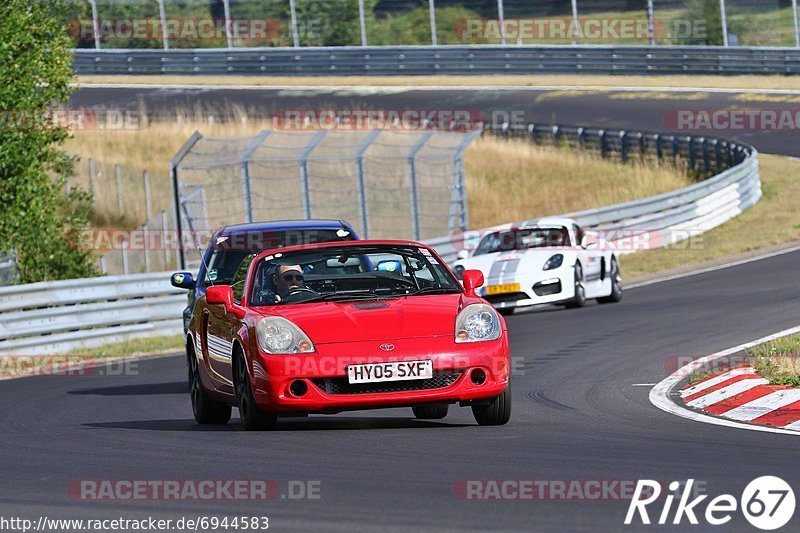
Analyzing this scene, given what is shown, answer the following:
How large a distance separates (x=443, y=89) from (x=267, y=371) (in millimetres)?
39391

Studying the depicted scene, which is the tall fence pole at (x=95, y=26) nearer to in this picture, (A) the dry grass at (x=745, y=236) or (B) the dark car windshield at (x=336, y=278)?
(A) the dry grass at (x=745, y=236)

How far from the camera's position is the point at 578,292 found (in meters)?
20.3

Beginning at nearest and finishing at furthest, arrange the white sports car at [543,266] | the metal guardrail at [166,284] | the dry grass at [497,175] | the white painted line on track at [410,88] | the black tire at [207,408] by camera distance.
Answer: the black tire at [207,408] → the metal guardrail at [166,284] → the white sports car at [543,266] → the dry grass at [497,175] → the white painted line on track at [410,88]

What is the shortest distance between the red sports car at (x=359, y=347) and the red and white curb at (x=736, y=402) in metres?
1.44

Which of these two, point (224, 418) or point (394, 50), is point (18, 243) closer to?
point (224, 418)

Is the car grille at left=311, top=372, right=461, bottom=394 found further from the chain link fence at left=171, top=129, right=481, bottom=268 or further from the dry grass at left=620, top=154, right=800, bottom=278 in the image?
the dry grass at left=620, top=154, right=800, bottom=278

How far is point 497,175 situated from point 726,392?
26.8 meters

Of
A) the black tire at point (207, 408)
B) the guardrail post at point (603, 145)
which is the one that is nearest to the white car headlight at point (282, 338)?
the black tire at point (207, 408)

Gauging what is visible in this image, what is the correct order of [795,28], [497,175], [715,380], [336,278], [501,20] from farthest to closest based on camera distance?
[501,20] < [795,28] < [497,175] < [715,380] < [336,278]

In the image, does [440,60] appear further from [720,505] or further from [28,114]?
[720,505]

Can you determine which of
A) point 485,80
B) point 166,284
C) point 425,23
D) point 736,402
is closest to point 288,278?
point 736,402

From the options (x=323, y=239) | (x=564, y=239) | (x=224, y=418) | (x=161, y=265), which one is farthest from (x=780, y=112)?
(x=224, y=418)

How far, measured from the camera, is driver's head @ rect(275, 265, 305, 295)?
10.1 metres

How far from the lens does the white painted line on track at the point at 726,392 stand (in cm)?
1048
